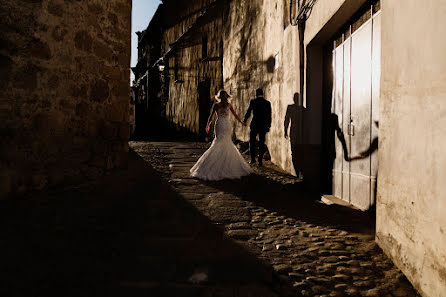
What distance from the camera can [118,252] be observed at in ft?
7.54

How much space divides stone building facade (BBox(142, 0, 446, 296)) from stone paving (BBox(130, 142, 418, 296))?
0.20 m

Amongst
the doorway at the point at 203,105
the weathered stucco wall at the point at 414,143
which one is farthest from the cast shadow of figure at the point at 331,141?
the doorway at the point at 203,105

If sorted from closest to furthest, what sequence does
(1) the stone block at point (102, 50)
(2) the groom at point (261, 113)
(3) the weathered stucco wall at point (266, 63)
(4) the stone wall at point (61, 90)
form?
(4) the stone wall at point (61, 90) < (1) the stone block at point (102, 50) < (3) the weathered stucco wall at point (266, 63) < (2) the groom at point (261, 113)

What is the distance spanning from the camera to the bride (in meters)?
5.46

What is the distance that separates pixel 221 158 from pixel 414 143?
13.0ft

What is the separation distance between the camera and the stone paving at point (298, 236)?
193 cm

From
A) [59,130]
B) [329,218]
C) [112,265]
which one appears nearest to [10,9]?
[59,130]

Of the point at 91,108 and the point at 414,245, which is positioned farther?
the point at 91,108

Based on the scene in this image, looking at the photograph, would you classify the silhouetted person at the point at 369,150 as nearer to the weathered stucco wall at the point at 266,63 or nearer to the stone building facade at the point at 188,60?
the weathered stucco wall at the point at 266,63

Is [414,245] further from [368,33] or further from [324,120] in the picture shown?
[324,120]

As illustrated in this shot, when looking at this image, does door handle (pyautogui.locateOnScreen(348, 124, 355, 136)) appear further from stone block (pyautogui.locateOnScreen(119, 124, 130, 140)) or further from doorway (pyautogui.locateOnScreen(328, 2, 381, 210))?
stone block (pyautogui.locateOnScreen(119, 124, 130, 140))

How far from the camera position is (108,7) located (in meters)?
4.56

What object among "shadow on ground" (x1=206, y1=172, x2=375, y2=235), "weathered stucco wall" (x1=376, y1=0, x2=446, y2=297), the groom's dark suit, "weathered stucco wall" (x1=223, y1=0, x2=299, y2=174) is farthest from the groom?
"weathered stucco wall" (x1=376, y1=0, x2=446, y2=297)

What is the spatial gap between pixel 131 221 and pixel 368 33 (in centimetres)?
322
